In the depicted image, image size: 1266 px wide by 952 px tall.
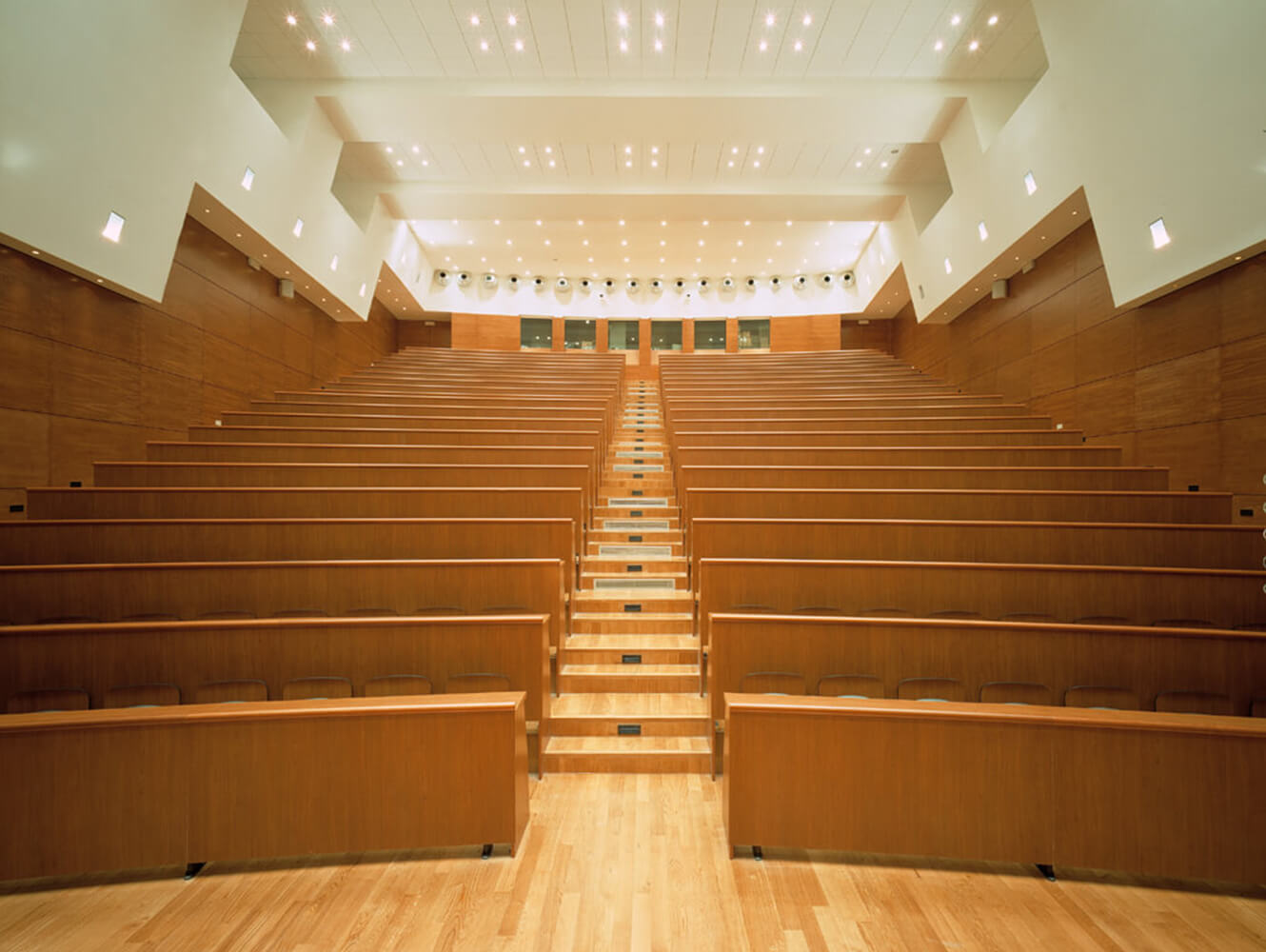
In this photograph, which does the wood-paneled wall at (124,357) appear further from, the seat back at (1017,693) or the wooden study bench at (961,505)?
the seat back at (1017,693)

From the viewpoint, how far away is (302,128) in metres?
2.54

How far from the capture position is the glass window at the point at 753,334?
5.23 metres

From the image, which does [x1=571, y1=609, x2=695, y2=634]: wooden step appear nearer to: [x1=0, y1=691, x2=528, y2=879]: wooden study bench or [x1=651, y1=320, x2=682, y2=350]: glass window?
[x1=0, y1=691, x2=528, y2=879]: wooden study bench

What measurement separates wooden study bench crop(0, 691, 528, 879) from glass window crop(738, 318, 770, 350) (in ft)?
15.7

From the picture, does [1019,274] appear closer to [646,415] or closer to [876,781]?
[646,415]

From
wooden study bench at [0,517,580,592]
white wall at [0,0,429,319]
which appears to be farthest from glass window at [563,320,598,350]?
wooden study bench at [0,517,580,592]

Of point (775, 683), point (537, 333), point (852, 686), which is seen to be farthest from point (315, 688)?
point (537, 333)

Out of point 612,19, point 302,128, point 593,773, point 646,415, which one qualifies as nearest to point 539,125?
point 612,19

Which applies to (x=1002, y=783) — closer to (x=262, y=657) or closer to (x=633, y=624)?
(x=633, y=624)

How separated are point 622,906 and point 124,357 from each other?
6.88 feet

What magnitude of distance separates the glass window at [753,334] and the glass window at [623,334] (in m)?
0.82

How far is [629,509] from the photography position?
5.73 feet

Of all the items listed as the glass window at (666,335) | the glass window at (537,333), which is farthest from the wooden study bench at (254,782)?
the glass window at (666,335)

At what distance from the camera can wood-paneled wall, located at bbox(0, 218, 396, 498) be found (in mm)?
1626
